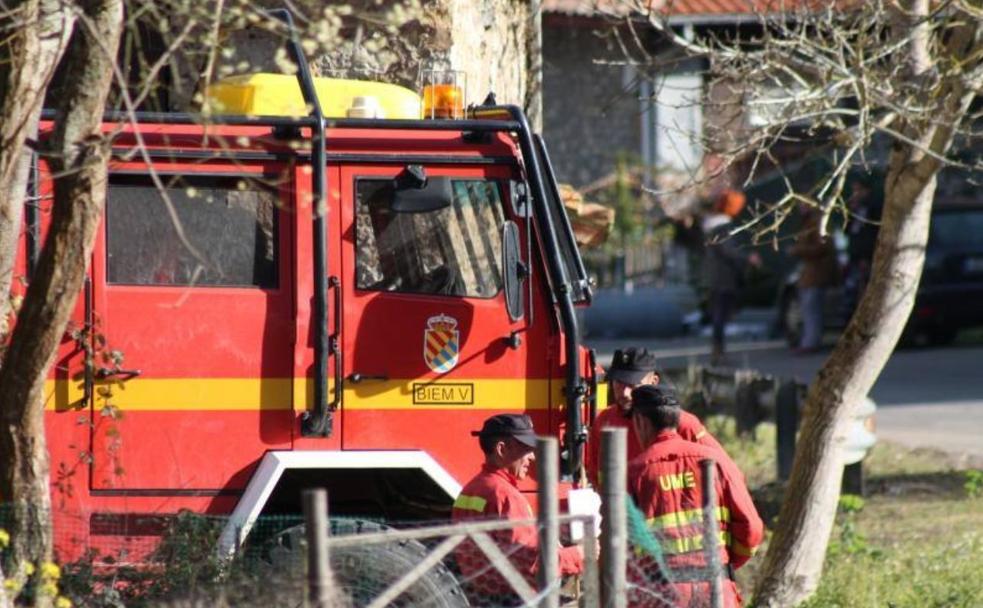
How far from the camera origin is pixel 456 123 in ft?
24.1

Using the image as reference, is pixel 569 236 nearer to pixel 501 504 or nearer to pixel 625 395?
pixel 625 395

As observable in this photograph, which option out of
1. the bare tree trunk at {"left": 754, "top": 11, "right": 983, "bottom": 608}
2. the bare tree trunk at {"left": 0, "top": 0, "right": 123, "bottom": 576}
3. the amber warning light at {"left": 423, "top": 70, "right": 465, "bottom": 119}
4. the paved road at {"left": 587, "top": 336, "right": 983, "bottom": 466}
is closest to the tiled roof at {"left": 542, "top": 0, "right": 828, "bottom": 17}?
the bare tree trunk at {"left": 754, "top": 11, "right": 983, "bottom": 608}

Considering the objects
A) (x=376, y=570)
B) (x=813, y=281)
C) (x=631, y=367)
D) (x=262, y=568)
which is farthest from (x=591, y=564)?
(x=813, y=281)

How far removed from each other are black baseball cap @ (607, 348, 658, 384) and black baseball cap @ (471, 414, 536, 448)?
1.40m

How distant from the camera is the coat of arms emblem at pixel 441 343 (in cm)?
728

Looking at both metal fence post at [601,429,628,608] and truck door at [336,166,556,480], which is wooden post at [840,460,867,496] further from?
metal fence post at [601,429,628,608]

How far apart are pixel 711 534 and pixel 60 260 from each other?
2.52 meters

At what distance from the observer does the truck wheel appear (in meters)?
6.29

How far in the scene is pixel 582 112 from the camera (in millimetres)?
27469

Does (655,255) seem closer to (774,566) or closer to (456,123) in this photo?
(774,566)

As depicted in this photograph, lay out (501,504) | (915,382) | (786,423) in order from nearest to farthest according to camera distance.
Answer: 1. (501,504)
2. (786,423)
3. (915,382)

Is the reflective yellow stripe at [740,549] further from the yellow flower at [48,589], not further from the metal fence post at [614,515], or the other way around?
the yellow flower at [48,589]

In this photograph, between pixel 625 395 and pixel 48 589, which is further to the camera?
pixel 625 395

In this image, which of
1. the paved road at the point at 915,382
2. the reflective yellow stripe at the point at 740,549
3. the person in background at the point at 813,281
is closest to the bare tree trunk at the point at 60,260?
the reflective yellow stripe at the point at 740,549
